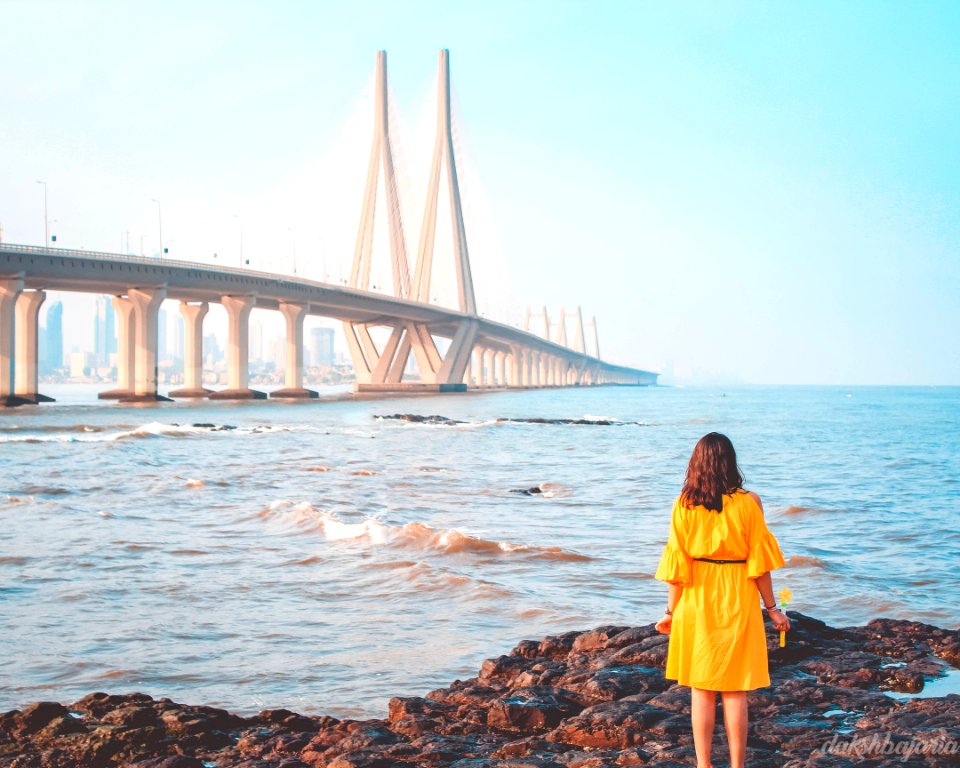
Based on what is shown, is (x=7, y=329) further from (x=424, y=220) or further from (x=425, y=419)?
(x=424, y=220)

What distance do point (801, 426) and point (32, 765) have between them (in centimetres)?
4698

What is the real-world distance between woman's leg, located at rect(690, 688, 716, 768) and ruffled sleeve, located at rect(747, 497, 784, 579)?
1.65 feet

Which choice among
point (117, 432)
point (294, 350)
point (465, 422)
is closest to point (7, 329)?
point (117, 432)

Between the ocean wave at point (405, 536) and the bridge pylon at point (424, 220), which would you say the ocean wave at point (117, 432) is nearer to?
the ocean wave at point (405, 536)

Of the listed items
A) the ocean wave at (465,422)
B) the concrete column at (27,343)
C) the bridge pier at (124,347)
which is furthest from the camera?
the bridge pier at (124,347)

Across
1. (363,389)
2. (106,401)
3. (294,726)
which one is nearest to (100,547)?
(294,726)

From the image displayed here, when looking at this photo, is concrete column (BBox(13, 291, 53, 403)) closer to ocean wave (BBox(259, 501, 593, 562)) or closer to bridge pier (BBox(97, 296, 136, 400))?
bridge pier (BBox(97, 296, 136, 400))

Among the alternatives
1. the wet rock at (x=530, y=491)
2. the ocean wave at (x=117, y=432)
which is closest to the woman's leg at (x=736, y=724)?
the wet rock at (x=530, y=491)

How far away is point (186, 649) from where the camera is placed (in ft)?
23.2

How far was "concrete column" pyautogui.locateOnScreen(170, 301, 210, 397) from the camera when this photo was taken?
71500mm

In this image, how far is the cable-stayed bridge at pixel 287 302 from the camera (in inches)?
2212

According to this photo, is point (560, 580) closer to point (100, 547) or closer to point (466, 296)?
point (100, 547)

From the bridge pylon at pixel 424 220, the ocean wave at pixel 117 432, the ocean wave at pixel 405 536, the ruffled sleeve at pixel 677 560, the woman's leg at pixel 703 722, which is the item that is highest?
the bridge pylon at pixel 424 220

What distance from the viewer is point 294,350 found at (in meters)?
75.3
